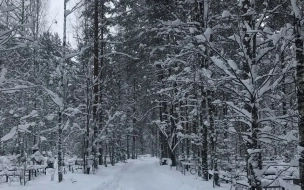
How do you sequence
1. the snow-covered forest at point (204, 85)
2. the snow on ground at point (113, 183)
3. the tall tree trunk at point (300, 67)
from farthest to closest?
the snow on ground at point (113, 183) < the snow-covered forest at point (204, 85) < the tall tree trunk at point (300, 67)

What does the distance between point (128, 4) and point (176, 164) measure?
1351cm

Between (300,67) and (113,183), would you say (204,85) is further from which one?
(113,183)

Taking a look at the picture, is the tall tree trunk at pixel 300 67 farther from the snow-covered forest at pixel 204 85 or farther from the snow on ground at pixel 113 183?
the snow on ground at pixel 113 183

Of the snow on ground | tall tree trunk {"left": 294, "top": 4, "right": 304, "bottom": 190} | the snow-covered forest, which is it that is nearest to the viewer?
tall tree trunk {"left": 294, "top": 4, "right": 304, "bottom": 190}

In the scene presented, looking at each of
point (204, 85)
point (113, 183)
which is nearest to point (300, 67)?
point (204, 85)

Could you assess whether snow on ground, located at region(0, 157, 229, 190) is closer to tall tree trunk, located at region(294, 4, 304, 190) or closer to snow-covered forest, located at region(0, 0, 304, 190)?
snow-covered forest, located at region(0, 0, 304, 190)

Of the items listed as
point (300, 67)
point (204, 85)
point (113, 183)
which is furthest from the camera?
point (113, 183)

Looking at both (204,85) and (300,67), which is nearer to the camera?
(300,67)

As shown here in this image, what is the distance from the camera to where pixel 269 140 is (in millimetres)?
6055

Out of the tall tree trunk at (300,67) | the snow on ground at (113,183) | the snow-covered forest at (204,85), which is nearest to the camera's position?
the tall tree trunk at (300,67)

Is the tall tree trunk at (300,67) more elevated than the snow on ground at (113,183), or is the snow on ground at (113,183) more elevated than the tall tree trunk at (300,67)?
the tall tree trunk at (300,67)

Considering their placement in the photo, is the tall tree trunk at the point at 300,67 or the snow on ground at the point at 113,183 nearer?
the tall tree trunk at the point at 300,67

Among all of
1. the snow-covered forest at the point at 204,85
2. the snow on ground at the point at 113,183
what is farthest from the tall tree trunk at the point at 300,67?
the snow on ground at the point at 113,183

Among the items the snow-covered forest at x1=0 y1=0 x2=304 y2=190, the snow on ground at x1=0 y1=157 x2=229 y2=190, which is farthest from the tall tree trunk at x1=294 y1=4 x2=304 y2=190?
the snow on ground at x1=0 y1=157 x2=229 y2=190
